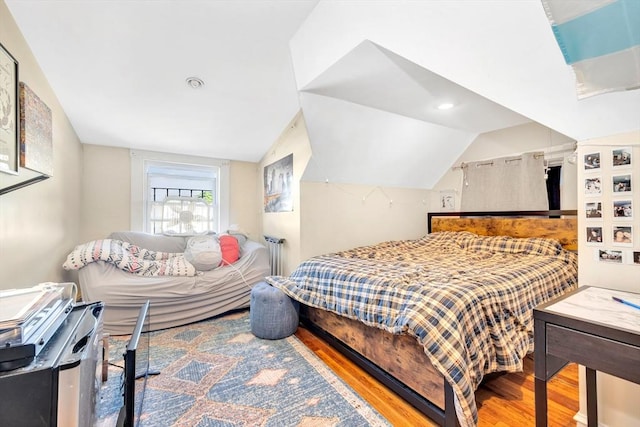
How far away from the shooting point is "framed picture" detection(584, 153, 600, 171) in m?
1.23

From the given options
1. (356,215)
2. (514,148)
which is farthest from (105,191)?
(514,148)

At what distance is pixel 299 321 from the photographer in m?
2.57

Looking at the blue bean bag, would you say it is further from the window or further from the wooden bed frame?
the window

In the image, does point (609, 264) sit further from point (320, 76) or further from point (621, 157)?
point (320, 76)

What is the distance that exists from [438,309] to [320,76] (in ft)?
5.67

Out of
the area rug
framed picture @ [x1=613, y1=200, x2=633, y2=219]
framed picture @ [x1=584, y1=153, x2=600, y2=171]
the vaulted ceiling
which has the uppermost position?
the vaulted ceiling

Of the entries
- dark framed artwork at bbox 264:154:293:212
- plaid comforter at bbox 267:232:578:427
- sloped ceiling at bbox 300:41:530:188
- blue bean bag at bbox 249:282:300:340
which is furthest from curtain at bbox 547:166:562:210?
blue bean bag at bbox 249:282:300:340

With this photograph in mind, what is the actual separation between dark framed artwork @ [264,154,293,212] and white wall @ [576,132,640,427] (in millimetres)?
2429

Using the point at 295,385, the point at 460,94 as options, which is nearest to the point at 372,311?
the point at 295,385

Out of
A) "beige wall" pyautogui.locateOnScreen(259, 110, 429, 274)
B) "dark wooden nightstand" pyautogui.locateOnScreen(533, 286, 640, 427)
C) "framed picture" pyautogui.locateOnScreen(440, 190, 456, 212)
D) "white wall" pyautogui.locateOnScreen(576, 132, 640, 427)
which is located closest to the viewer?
"dark wooden nightstand" pyautogui.locateOnScreen(533, 286, 640, 427)

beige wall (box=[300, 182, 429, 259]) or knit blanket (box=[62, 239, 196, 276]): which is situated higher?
beige wall (box=[300, 182, 429, 259])

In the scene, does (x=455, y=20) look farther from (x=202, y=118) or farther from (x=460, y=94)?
(x=202, y=118)

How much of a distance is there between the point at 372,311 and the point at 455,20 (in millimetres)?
1607

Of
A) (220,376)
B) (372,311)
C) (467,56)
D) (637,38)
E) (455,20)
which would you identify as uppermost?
(455,20)
